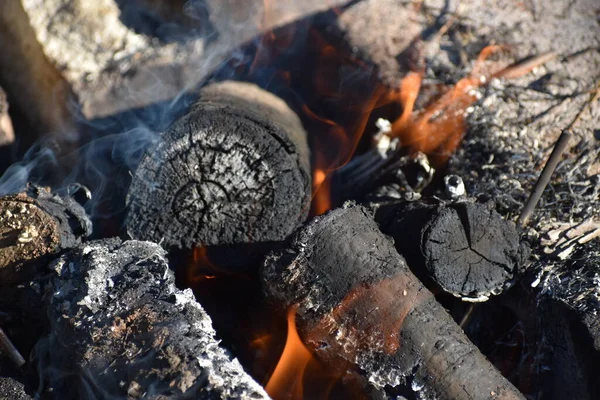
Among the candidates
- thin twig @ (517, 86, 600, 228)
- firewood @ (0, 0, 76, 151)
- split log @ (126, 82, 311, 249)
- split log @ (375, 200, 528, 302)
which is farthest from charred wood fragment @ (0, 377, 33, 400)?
thin twig @ (517, 86, 600, 228)

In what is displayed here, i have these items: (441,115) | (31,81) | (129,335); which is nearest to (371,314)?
(129,335)

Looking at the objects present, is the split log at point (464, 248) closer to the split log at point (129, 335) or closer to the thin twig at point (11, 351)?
the split log at point (129, 335)

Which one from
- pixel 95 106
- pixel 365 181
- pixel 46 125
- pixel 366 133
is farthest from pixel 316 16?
pixel 46 125

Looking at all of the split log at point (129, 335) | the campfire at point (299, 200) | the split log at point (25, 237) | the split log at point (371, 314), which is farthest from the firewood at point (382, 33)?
the split log at point (25, 237)

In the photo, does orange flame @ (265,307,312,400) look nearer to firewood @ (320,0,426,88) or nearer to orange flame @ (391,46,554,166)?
orange flame @ (391,46,554,166)

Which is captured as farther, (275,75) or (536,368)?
(275,75)

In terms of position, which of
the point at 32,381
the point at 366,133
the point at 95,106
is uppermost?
the point at 366,133

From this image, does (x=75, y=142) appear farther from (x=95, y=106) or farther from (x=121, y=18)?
(x=121, y=18)

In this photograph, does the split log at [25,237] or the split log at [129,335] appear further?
the split log at [25,237]
